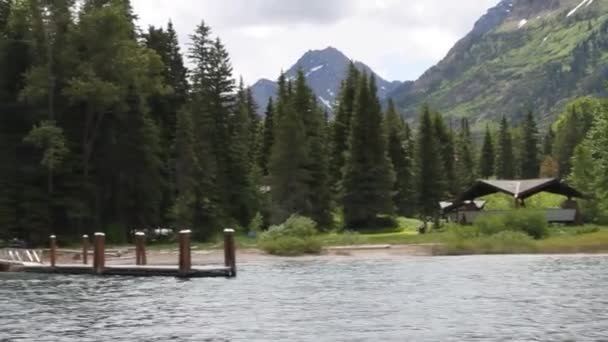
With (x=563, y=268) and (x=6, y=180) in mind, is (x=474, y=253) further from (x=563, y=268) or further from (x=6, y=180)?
(x=6, y=180)

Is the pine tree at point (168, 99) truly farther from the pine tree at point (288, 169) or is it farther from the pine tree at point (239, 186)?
the pine tree at point (288, 169)

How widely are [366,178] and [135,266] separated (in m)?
42.1

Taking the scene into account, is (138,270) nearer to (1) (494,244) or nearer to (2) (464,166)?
(1) (494,244)

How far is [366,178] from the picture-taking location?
271 ft

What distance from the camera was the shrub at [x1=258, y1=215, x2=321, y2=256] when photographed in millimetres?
59125

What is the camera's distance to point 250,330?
23.6m

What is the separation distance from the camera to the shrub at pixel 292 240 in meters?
59.1

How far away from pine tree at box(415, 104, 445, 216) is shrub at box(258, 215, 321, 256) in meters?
37.7

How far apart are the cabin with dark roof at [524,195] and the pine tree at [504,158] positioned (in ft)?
225

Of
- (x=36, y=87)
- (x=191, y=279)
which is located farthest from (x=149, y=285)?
(x=36, y=87)

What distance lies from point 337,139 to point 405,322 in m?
75.2

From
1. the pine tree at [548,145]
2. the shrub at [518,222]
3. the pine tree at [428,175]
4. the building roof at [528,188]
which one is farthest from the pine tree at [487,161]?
the shrub at [518,222]

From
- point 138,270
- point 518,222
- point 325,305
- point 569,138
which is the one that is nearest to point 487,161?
point 569,138

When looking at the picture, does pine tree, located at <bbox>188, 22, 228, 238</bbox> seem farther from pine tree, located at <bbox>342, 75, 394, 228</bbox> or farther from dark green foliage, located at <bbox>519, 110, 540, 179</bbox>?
dark green foliage, located at <bbox>519, 110, 540, 179</bbox>
